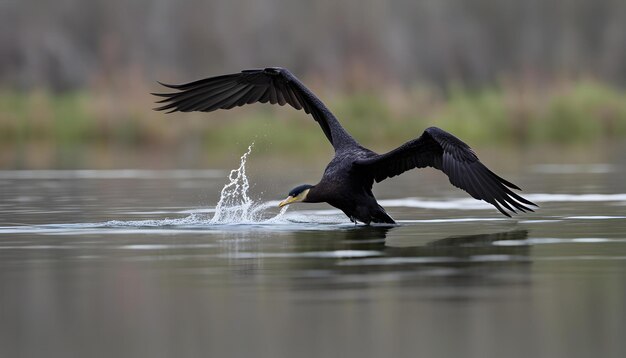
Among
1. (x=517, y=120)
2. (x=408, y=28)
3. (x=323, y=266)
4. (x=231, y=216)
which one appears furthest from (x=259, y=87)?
(x=408, y=28)

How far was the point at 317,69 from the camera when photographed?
29938 millimetres

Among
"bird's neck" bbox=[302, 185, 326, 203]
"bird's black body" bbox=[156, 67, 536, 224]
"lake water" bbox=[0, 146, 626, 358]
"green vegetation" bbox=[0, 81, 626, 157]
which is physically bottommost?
"lake water" bbox=[0, 146, 626, 358]

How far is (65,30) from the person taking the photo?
32.5 metres

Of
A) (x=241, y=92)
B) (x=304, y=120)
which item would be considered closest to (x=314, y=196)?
(x=241, y=92)

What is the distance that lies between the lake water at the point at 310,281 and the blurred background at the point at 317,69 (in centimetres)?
1315

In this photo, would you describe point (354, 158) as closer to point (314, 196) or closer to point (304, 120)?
point (314, 196)

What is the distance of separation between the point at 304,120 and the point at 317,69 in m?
3.33

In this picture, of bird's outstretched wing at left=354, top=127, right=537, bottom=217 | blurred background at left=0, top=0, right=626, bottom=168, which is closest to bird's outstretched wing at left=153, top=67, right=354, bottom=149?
bird's outstretched wing at left=354, top=127, right=537, bottom=217

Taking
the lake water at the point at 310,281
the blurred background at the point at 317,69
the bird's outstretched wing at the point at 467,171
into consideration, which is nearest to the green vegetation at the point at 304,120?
the blurred background at the point at 317,69

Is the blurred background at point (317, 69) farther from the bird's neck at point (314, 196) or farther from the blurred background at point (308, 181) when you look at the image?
the bird's neck at point (314, 196)

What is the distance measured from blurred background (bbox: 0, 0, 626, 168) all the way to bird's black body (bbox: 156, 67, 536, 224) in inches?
436

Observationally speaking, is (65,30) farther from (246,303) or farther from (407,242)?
(246,303)

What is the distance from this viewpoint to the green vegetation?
2717 cm

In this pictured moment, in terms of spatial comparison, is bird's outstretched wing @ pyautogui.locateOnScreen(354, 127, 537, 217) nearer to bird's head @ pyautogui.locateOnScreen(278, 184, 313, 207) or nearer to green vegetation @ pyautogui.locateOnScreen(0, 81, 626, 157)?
bird's head @ pyautogui.locateOnScreen(278, 184, 313, 207)
